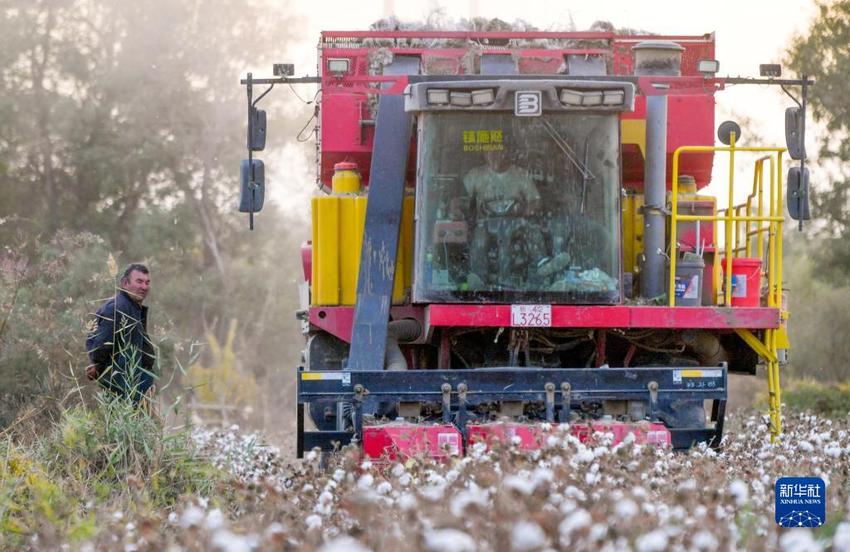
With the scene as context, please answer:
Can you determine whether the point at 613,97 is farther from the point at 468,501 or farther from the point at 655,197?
the point at 468,501

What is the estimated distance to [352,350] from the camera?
11547 mm

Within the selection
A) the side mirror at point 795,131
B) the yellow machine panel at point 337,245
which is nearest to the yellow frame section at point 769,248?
the side mirror at point 795,131

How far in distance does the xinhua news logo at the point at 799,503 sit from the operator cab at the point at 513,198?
4.57 metres

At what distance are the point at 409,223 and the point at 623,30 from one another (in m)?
3.00

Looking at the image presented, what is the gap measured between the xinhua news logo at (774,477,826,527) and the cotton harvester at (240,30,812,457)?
3.43m

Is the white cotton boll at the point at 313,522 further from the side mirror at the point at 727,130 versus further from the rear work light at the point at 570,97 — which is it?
the side mirror at the point at 727,130

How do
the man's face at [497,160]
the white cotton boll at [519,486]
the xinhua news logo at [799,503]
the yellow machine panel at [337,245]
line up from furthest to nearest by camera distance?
1. the yellow machine panel at [337,245]
2. the man's face at [497,160]
3. the xinhua news logo at [799,503]
4. the white cotton boll at [519,486]

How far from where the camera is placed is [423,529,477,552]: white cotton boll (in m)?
4.62

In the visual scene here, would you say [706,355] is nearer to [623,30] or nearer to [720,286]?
[720,286]

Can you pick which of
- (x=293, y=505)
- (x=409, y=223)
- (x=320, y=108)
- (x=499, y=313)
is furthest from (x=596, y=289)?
(x=293, y=505)

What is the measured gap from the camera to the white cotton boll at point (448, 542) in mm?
4621

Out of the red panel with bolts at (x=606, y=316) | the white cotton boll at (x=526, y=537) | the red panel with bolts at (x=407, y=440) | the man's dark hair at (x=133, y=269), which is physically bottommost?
the red panel with bolts at (x=407, y=440)

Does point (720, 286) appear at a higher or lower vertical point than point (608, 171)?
lower

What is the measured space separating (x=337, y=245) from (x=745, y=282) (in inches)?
125
